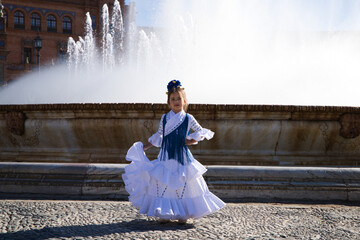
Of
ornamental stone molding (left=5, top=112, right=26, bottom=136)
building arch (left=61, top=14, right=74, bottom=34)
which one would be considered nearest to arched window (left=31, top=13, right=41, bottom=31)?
building arch (left=61, top=14, right=74, bottom=34)

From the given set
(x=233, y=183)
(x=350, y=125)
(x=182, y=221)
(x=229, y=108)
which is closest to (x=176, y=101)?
(x=182, y=221)

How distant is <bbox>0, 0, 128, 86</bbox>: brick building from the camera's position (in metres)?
33.2

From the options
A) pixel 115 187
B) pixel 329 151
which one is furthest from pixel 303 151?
pixel 115 187

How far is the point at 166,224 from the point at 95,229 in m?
0.50

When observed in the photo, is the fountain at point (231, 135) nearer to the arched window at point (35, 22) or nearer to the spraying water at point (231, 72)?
the spraying water at point (231, 72)

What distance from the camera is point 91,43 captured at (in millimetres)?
35844

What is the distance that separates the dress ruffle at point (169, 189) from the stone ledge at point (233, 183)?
0.71 metres

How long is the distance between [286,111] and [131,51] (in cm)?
3444

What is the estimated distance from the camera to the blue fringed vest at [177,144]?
111 inches

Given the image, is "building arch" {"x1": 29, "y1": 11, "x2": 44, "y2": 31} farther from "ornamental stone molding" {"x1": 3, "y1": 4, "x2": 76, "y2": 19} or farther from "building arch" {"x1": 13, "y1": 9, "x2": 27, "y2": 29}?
"building arch" {"x1": 13, "y1": 9, "x2": 27, "y2": 29}

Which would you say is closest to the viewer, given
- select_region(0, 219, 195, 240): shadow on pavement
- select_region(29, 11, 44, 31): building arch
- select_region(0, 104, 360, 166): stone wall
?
select_region(0, 219, 195, 240): shadow on pavement

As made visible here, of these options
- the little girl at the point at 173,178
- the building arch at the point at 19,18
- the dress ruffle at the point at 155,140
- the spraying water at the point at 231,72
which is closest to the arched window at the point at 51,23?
the building arch at the point at 19,18

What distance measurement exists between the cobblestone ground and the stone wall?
1643 millimetres

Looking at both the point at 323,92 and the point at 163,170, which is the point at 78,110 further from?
the point at 323,92
